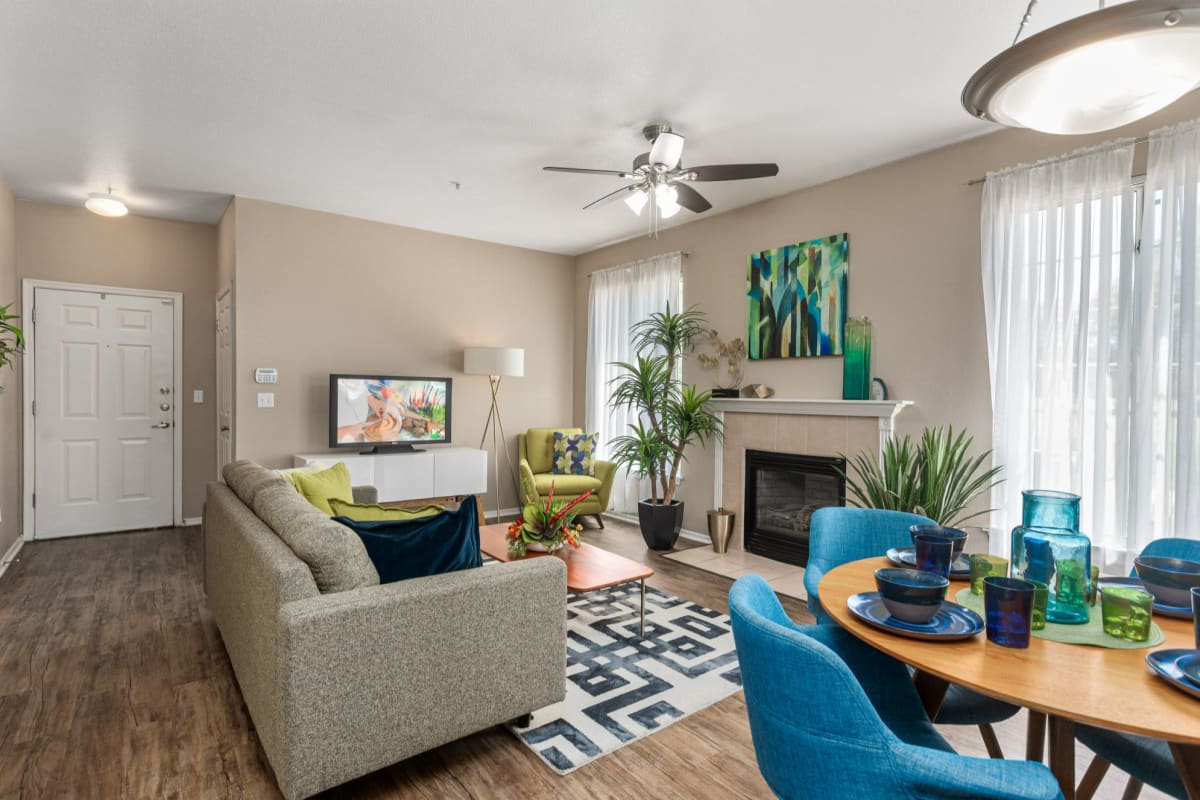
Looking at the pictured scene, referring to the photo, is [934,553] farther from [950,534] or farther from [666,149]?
→ [666,149]

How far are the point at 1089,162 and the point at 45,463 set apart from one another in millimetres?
7299

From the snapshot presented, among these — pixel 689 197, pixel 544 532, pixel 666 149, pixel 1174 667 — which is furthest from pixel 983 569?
pixel 689 197

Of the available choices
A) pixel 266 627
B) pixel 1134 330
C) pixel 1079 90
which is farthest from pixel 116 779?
pixel 1134 330

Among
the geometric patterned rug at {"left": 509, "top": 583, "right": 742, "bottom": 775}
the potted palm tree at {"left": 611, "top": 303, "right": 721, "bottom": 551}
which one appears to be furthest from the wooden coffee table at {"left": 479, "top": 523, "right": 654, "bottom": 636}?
the potted palm tree at {"left": 611, "top": 303, "right": 721, "bottom": 551}

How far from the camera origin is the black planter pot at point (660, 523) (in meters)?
4.71

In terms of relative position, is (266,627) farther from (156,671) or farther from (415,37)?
(415,37)

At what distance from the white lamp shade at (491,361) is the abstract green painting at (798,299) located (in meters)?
2.12

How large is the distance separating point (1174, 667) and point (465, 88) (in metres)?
3.18

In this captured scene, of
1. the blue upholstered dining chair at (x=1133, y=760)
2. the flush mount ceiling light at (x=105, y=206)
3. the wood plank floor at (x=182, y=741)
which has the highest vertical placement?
the flush mount ceiling light at (x=105, y=206)

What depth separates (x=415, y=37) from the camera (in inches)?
99.3

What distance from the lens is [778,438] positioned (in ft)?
14.6

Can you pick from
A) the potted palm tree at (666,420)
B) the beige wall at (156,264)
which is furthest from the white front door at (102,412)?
the potted palm tree at (666,420)

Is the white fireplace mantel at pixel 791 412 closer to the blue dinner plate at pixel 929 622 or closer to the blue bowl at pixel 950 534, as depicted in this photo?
the blue bowl at pixel 950 534

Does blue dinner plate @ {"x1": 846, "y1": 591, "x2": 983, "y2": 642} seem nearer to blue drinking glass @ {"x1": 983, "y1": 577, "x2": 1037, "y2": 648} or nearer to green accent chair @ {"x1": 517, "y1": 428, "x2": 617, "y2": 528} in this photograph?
blue drinking glass @ {"x1": 983, "y1": 577, "x2": 1037, "y2": 648}
